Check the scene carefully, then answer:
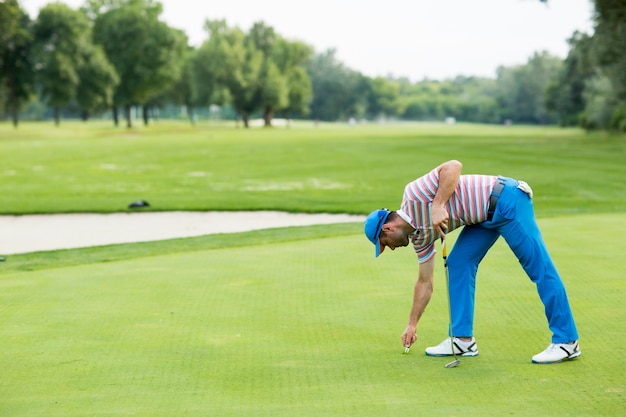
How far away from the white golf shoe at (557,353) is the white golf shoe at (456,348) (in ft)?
1.40

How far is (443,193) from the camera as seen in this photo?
5270mm

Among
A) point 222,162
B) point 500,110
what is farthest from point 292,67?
point 222,162

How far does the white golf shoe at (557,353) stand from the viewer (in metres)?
5.57

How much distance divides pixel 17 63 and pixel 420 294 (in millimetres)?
80498

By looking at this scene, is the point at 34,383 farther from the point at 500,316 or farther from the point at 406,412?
the point at 500,316

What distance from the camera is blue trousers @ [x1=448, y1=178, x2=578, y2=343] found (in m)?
5.56

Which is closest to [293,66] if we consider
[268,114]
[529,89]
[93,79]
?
[268,114]

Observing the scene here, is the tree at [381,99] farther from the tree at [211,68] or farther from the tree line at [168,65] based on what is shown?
the tree at [211,68]

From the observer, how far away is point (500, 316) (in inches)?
274

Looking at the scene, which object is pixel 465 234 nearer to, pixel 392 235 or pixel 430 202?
pixel 430 202

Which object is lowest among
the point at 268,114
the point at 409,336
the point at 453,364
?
the point at 268,114

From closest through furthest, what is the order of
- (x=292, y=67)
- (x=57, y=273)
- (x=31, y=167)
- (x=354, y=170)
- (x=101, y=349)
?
(x=101, y=349), (x=57, y=273), (x=354, y=170), (x=31, y=167), (x=292, y=67)

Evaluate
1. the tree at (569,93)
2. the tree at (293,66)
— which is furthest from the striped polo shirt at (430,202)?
the tree at (293,66)

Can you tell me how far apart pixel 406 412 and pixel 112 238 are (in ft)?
40.6
